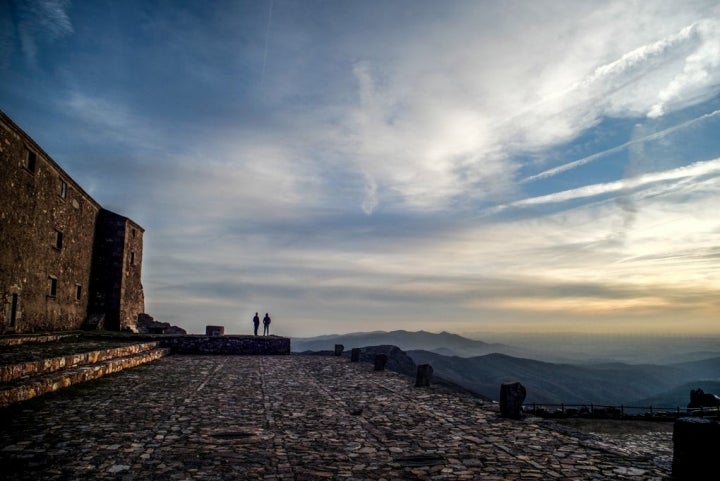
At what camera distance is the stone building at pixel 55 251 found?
61.3 ft

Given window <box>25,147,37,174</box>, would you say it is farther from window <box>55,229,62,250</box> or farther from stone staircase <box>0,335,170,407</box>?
stone staircase <box>0,335,170,407</box>

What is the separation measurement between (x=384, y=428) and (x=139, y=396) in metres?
6.70

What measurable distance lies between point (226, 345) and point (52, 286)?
10.4 m

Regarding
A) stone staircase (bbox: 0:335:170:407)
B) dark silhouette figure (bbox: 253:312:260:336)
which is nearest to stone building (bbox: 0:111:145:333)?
stone staircase (bbox: 0:335:170:407)

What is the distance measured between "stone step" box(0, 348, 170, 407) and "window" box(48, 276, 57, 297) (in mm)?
8839

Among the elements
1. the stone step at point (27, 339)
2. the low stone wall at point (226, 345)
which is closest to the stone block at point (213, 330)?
the low stone wall at point (226, 345)

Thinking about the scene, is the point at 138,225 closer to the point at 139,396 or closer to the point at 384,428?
the point at 139,396

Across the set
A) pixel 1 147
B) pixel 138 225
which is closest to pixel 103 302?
pixel 138 225


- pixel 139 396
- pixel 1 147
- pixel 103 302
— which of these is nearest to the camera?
pixel 139 396

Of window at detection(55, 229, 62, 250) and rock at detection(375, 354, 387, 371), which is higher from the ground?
window at detection(55, 229, 62, 250)

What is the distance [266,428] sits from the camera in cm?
827

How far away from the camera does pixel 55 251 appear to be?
2378 centimetres

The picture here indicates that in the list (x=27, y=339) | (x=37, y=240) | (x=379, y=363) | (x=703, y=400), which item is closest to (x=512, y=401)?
(x=379, y=363)

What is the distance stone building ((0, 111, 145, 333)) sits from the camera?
61.3 ft
